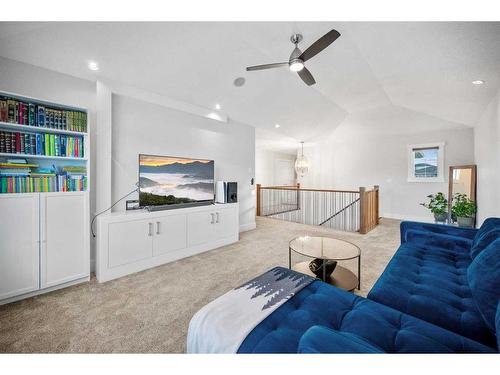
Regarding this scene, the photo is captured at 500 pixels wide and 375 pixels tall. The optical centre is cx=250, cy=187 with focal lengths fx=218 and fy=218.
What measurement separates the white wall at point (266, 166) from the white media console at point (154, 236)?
4161 millimetres

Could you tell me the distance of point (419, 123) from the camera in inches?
216

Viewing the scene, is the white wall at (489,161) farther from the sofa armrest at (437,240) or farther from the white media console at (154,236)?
the white media console at (154,236)

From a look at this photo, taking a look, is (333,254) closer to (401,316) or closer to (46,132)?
(401,316)

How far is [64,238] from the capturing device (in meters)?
2.29

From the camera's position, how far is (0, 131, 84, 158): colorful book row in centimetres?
209

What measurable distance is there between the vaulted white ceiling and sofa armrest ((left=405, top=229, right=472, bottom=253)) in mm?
1757

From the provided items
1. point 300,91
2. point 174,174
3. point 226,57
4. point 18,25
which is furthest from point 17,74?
point 300,91

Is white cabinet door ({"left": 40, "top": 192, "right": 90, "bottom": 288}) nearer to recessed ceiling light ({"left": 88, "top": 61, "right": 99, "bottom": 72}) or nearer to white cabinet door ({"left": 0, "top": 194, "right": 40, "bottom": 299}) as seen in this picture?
white cabinet door ({"left": 0, "top": 194, "right": 40, "bottom": 299})

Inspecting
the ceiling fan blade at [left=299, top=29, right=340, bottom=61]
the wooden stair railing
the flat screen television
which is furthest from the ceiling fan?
the wooden stair railing

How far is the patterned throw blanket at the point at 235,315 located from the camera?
1.01 m

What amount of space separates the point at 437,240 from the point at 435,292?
1073 millimetres

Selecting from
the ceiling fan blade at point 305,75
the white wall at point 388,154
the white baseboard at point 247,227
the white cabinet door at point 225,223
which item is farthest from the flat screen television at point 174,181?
the white wall at point 388,154
